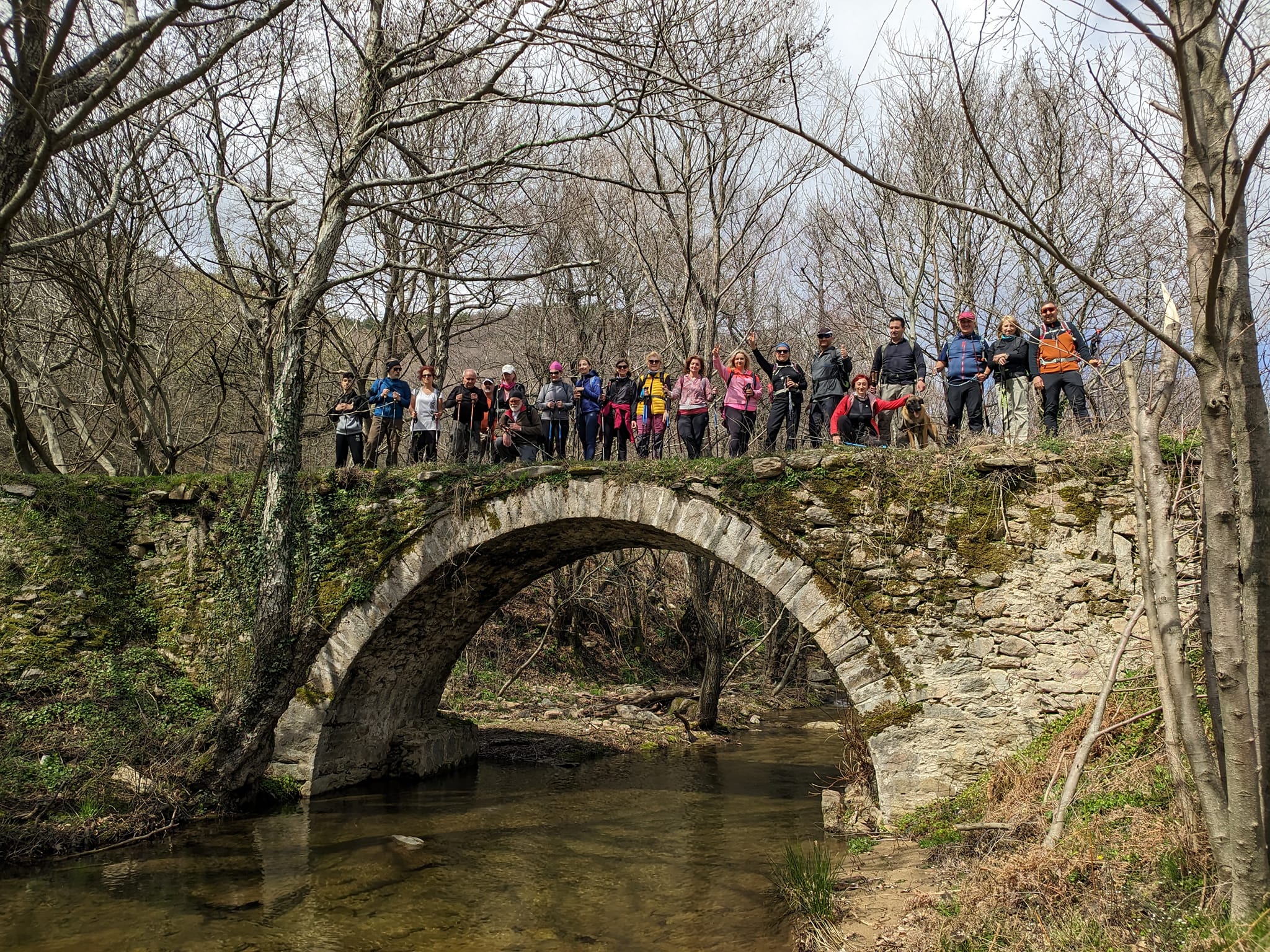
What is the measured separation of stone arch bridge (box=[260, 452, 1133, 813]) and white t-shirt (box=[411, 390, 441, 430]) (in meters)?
1.81

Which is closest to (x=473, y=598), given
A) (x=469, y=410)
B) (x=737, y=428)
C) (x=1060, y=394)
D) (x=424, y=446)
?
(x=424, y=446)

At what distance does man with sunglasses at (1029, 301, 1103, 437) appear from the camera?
7.32 meters

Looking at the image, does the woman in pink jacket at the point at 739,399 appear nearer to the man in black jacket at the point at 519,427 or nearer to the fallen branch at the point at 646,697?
the man in black jacket at the point at 519,427

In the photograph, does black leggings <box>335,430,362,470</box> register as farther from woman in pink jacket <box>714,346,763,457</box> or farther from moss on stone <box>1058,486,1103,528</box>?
moss on stone <box>1058,486,1103,528</box>

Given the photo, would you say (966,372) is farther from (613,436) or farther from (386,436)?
(386,436)

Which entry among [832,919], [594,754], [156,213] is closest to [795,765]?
[594,754]

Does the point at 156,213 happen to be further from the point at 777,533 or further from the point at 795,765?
the point at 795,765

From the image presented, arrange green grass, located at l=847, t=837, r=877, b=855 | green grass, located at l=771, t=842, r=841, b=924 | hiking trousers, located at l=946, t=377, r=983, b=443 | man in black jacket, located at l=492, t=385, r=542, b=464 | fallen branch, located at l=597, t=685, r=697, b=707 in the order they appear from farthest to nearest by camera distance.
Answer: fallen branch, located at l=597, t=685, r=697, b=707 < man in black jacket, located at l=492, t=385, r=542, b=464 < hiking trousers, located at l=946, t=377, r=983, b=443 < green grass, located at l=847, t=837, r=877, b=855 < green grass, located at l=771, t=842, r=841, b=924

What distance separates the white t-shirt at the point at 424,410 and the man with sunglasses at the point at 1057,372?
19.5ft

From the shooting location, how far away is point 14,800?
703 centimetres

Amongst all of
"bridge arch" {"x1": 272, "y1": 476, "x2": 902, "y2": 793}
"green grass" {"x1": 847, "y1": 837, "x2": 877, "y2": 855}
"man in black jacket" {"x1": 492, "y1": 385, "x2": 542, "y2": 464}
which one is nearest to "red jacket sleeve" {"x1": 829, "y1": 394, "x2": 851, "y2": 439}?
"bridge arch" {"x1": 272, "y1": 476, "x2": 902, "y2": 793}

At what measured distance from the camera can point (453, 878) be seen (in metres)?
6.77

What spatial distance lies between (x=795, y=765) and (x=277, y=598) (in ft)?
20.3

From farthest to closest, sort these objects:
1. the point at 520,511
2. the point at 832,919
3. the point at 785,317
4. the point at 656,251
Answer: the point at 785,317, the point at 656,251, the point at 520,511, the point at 832,919
